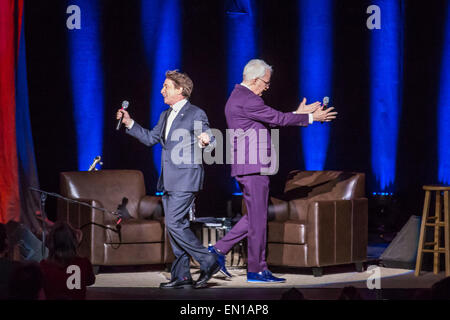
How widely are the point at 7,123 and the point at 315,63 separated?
366 cm

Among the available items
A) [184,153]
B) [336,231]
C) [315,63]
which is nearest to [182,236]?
[184,153]

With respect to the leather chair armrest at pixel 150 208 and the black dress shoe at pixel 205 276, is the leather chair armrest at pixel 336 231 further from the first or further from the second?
the leather chair armrest at pixel 150 208

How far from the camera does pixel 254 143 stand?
16.5ft

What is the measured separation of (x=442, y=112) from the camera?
775 cm

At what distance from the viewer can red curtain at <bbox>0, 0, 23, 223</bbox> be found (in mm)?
5555

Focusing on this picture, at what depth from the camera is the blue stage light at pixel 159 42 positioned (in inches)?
295

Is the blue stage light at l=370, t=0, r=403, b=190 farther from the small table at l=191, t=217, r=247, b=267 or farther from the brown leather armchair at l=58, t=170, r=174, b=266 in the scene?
the brown leather armchair at l=58, t=170, r=174, b=266

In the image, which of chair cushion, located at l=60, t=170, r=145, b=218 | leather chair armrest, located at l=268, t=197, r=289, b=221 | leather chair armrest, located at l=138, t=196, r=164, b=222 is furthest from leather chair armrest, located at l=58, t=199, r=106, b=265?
leather chair armrest, located at l=268, t=197, r=289, b=221

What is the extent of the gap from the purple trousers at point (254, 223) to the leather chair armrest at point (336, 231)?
59 cm

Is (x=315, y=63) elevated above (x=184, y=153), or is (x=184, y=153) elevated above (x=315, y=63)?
(x=315, y=63)

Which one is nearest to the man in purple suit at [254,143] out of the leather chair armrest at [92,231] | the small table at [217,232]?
the small table at [217,232]

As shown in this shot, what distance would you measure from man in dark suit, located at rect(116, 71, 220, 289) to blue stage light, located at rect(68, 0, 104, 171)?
2.42 metres

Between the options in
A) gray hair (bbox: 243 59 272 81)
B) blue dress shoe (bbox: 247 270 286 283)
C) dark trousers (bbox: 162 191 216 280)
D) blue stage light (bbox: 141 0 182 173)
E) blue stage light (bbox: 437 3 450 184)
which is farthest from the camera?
blue stage light (bbox: 437 3 450 184)

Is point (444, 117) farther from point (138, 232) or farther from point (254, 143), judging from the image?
point (138, 232)
